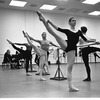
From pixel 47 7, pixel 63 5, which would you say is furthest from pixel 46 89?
pixel 47 7

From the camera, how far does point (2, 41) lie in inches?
477

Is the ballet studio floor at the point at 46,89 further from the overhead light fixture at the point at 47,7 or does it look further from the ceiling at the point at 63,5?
the overhead light fixture at the point at 47,7

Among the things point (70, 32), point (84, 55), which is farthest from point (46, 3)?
point (70, 32)

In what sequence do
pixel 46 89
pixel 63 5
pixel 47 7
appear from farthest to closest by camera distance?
pixel 47 7 → pixel 63 5 → pixel 46 89

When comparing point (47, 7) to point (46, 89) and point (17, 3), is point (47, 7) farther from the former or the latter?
point (46, 89)

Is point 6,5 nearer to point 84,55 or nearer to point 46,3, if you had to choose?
point 46,3

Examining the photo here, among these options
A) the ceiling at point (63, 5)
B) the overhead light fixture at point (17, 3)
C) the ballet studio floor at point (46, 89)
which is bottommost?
the ballet studio floor at point (46, 89)

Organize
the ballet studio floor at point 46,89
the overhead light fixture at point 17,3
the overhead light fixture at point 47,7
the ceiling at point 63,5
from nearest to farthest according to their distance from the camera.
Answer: the ballet studio floor at point 46,89 < the ceiling at point 63,5 < the overhead light fixture at point 17,3 < the overhead light fixture at point 47,7

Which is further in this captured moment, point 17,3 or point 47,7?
point 47,7

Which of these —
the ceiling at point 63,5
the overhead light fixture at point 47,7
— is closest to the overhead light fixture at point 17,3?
the ceiling at point 63,5

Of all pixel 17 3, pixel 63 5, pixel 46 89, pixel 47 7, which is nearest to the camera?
pixel 46 89

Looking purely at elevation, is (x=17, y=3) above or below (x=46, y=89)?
above

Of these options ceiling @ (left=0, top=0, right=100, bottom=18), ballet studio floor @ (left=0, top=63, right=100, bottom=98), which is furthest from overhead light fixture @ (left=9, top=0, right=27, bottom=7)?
ballet studio floor @ (left=0, top=63, right=100, bottom=98)

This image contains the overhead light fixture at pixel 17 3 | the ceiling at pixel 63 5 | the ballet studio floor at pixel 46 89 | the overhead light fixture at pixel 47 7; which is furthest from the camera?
the overhead light fixture at pixel 47 7
